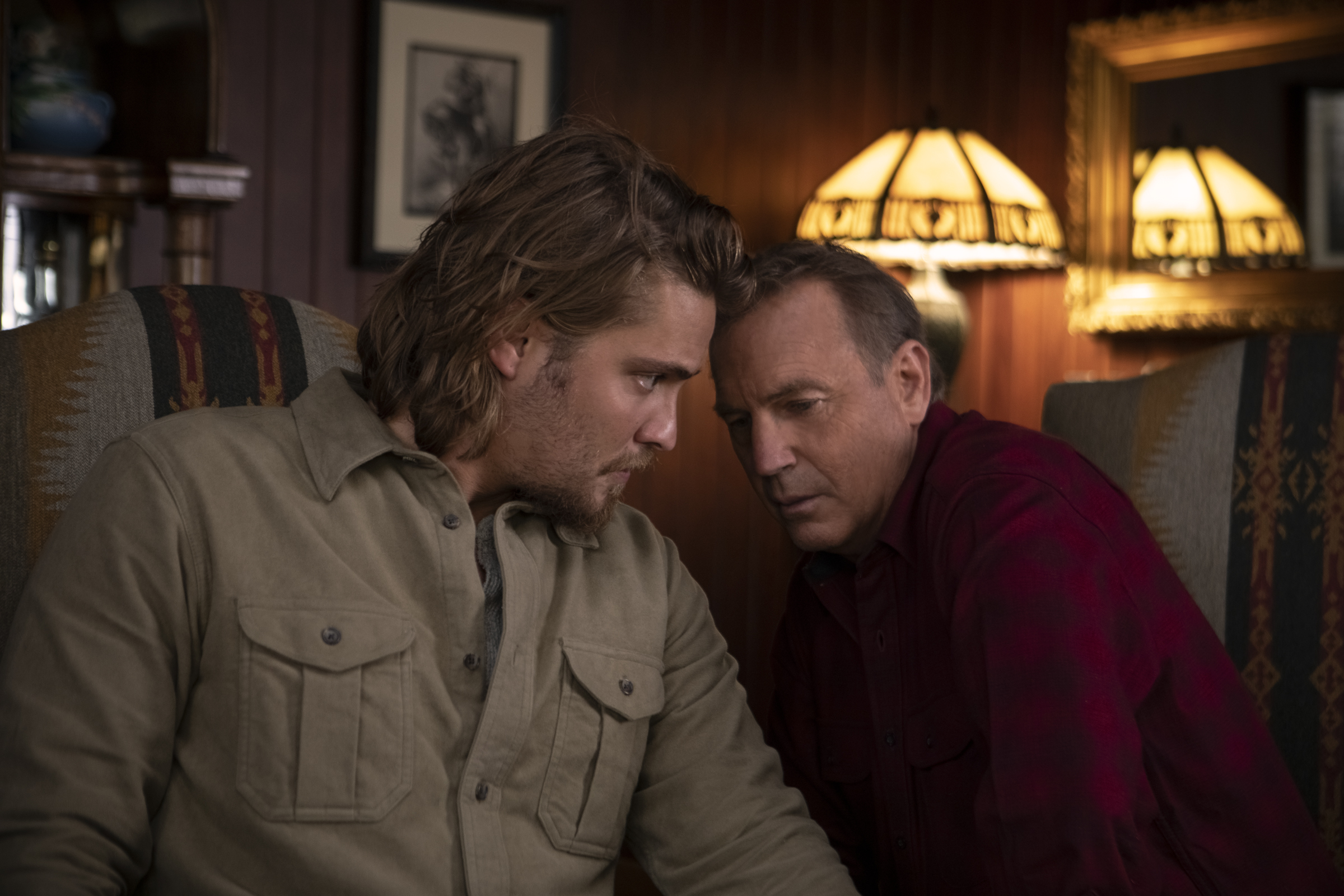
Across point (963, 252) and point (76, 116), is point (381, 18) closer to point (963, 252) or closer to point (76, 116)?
point (76, 116)

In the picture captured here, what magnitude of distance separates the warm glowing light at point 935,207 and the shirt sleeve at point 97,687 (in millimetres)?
1835

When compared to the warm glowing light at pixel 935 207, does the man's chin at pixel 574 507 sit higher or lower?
lower

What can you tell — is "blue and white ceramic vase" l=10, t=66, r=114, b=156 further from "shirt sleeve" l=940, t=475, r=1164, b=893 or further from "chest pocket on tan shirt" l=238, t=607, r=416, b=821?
"shirt sleeve" l=940, t=475, r=1164, b=893

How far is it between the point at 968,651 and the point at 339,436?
645 millimetres

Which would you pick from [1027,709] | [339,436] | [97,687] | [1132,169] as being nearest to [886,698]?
[1027,709]

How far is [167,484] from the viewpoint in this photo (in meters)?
1.16

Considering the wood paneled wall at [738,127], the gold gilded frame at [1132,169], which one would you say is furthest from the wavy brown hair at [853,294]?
the gold gilded frame at [1132,169]

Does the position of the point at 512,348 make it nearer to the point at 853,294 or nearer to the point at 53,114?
the point at 853,294

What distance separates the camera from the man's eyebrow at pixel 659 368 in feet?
4.48

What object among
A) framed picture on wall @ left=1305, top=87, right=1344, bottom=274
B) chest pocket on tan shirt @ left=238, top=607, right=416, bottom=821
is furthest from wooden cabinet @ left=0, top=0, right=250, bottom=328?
framed picture on wall @ left=1305, top=87, right=1344, bottom=274

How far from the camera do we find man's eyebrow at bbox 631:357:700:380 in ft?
4.48

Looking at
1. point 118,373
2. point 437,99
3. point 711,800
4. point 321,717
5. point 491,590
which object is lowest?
point 711,800

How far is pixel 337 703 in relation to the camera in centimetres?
118

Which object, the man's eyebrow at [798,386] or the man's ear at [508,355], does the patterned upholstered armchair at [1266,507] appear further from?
the man's ear at [508,355]
